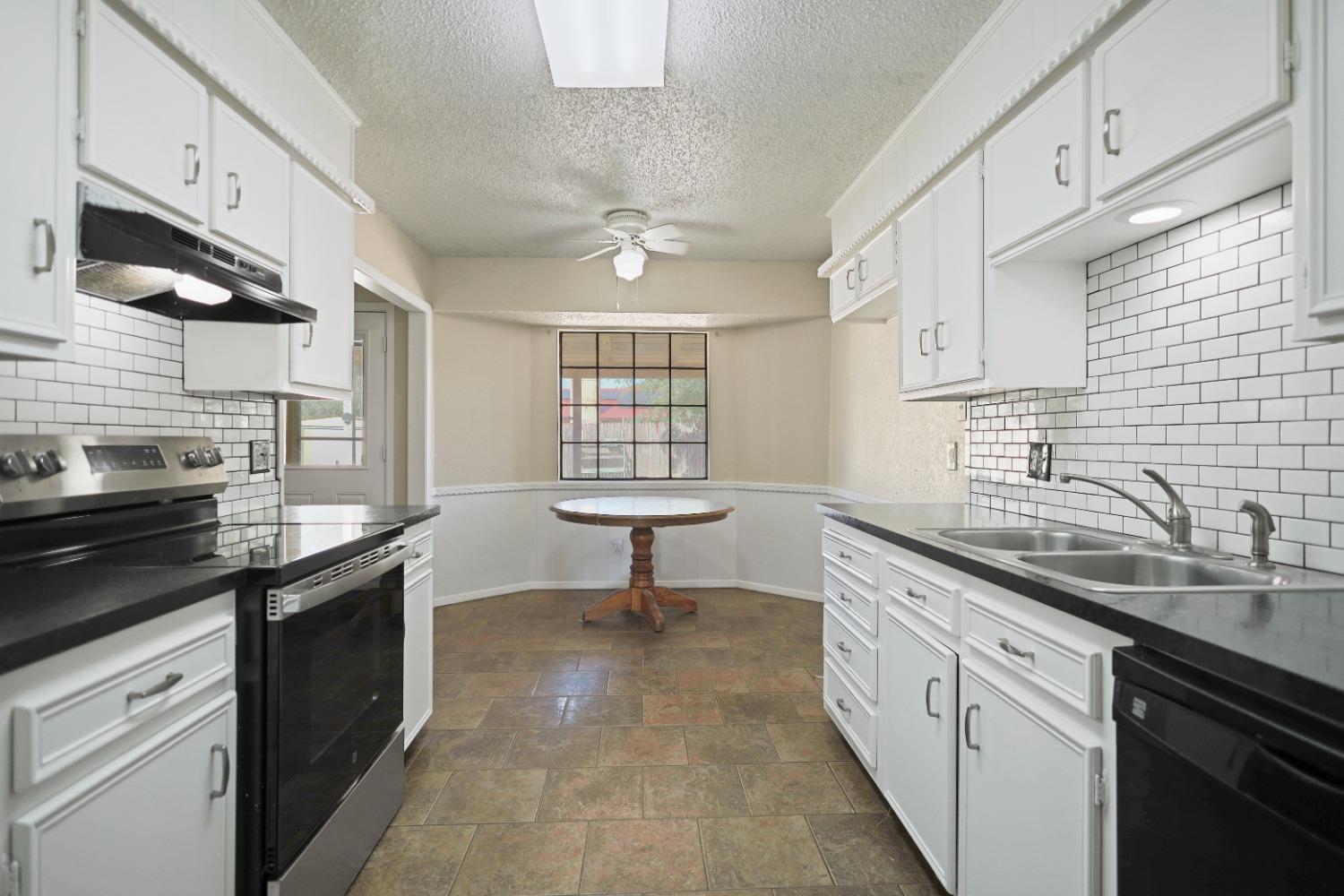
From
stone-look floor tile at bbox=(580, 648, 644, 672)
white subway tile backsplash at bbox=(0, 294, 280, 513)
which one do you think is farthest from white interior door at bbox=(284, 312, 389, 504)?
white subway tile backsplash at bbox=(0, 294, 280, 513)

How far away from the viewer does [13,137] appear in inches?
44.9

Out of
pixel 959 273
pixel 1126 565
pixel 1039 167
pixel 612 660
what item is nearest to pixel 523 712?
pixel 612 660

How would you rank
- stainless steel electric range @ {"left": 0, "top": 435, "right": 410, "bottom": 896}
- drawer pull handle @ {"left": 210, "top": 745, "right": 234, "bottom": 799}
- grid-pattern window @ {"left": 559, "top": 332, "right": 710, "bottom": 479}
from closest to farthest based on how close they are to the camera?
drawer pull handle @ {"left": 210, "top": 745, "right": 234, "bottom": 799} → stainless steel electric range @ {"left": 0, "top": 435, "right": 410, "bottom": 896} → grid-pattern window @ {"left": 559, "top": 332, "right": 710, "bottom": 479}

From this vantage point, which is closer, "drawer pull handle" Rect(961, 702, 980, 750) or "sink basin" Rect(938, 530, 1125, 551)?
"drawer pull handle" Rect(961, 702, 980, 750)

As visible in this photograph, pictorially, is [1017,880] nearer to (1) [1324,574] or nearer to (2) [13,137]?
(1) [1324,574]

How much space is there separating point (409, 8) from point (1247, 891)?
2.72 m

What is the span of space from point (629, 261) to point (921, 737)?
2.93 meters

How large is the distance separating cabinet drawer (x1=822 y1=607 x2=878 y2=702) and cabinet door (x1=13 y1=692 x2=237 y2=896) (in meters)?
1.75

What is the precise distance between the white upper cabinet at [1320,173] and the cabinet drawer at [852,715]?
61.3 inches

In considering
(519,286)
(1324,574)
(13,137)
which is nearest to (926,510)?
(1324,574)

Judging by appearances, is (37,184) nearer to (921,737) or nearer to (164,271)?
(164,271)

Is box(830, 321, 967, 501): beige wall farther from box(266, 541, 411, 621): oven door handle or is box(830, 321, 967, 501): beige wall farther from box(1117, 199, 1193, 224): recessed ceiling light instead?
box(266, 541, 411, 621): oven door handle

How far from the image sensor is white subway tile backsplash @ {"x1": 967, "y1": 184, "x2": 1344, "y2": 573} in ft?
4.38

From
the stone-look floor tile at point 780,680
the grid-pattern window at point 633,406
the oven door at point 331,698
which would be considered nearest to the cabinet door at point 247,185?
the oven door at point 331,698
